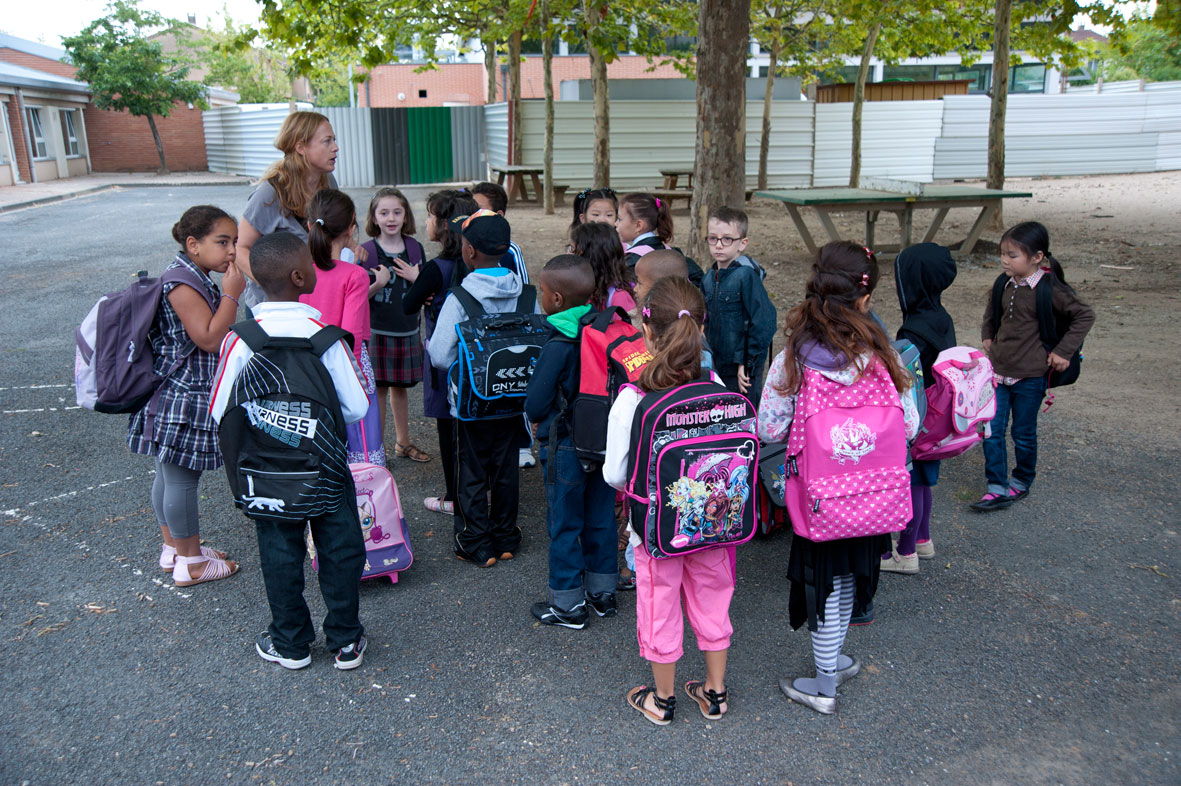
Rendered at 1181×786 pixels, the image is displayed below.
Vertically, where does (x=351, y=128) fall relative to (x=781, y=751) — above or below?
above

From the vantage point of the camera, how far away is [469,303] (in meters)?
3.43

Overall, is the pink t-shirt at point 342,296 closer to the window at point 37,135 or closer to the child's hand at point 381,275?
the child's hand at point 381,275

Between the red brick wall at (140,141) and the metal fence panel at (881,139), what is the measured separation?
2609 centimetres

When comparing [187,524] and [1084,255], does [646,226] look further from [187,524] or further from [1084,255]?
[1084,255]

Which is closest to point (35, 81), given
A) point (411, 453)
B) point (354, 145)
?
point (354, 145)

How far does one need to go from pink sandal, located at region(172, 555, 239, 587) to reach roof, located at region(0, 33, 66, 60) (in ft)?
141

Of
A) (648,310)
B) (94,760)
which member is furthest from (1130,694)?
(94,760)

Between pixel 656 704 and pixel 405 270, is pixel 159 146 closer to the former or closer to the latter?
pixel 405 270

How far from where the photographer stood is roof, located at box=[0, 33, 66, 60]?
37.1 meters

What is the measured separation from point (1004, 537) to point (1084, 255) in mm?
9400

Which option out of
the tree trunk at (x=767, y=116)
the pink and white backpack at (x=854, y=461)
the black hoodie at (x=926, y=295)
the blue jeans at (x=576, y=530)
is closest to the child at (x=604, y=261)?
the blue jeans at (x=576, y=530)

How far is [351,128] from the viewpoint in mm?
25375

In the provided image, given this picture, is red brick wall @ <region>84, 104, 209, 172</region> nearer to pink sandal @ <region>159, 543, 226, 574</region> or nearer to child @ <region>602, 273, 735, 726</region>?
pink sandal @ <region>159, 543, 226, 574</region>

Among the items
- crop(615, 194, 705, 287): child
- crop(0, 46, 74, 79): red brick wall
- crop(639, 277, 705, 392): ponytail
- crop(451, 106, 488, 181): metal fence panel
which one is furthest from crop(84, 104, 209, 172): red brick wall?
crop(639, 277, 705, 392): ponytail
